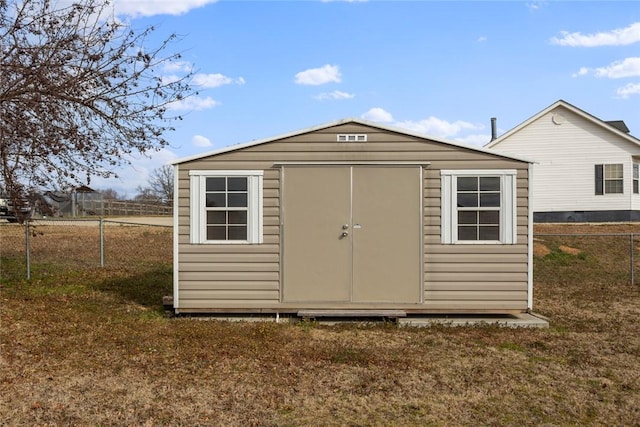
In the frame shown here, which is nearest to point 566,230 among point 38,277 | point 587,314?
point 587,314

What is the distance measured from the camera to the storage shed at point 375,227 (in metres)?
8.10

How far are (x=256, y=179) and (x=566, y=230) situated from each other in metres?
14.7

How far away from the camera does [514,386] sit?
523 centimetres

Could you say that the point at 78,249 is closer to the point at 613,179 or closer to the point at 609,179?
the point at 609,179

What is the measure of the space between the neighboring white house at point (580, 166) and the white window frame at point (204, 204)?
56.9 feet

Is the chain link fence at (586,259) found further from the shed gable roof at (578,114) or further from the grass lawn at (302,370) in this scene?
the shed gable roof at (578,114)

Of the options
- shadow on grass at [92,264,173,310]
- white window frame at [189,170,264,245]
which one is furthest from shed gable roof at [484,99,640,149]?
white window frame at [189,170,264,245]

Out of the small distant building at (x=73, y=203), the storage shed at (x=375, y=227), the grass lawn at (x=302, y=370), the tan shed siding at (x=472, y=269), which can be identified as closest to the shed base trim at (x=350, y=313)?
the storage shed at (x=375, y=227)

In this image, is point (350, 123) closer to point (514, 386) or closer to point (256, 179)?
point (256, 179)

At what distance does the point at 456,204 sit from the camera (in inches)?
320

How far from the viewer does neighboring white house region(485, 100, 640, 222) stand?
2219 centimetres

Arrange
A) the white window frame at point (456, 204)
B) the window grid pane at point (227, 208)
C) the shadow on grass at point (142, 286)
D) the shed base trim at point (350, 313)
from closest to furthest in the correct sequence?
the shed base trim at point (350, 313) < the white window frame at point (456, 204) < the window grid pane at point (227, 208) < the shadow on grass at point (142, 286)

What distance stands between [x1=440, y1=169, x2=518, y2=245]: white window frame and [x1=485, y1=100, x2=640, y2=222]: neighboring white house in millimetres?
15759

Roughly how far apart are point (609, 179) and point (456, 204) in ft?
55.8
